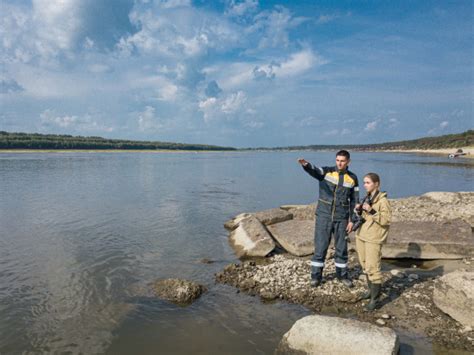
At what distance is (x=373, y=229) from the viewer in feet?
22.9

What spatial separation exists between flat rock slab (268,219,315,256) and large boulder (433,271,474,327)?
177 inches

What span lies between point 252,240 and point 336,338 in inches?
257

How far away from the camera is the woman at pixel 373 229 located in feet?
22.3

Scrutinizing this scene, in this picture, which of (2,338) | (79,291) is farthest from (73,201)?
(2,338)

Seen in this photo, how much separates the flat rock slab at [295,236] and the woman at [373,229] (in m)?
3.80

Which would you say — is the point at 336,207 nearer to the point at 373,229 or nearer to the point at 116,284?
the point at 373,229

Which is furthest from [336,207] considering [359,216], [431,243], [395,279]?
[431,243]

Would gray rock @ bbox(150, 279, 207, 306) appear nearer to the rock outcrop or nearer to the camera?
the rock outcrop

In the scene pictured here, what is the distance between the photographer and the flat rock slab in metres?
11.0

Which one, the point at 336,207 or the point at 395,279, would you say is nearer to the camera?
the point at 336,207

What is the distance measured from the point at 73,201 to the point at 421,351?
21.8 metres

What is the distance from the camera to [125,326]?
22.9 ft

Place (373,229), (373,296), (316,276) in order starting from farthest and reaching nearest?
(316,276)
(373,296)
(373,229)

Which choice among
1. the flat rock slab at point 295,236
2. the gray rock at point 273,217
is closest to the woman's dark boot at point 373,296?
the flat rock slab at point 295,236
